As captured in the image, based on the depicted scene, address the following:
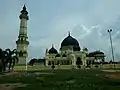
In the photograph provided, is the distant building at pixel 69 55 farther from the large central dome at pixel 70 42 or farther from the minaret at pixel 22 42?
the minaret at pixel 22 42

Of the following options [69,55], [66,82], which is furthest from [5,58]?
[69,55]

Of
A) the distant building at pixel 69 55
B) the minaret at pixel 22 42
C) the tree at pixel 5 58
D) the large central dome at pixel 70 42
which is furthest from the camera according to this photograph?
the large central dome at pixel 70 42

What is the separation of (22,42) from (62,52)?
21.5m

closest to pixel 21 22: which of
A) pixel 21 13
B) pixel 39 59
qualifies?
pixel 21 13

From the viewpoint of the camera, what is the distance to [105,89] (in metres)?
27.2

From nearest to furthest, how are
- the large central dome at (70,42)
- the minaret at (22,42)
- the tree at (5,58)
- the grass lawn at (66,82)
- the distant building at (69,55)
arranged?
the grass lawn at (66,82)
the tree at (5,58)
the minaret at (22,42)
the distant building at (69,55)
the large central dome at (70,42)

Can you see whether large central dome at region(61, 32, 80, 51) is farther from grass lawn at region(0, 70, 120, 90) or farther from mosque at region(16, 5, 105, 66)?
grass lawn at region(0, 70, 120, 90)

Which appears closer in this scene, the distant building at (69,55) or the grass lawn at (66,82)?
the grass lawn at (66,82)

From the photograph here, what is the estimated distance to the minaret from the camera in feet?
329

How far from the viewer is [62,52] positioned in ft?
369

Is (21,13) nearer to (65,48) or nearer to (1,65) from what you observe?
(65,48)

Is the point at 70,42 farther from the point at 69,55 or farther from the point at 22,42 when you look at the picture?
the point at 22,42

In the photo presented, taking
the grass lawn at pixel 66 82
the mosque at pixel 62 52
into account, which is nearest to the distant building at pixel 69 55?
the mosque at pixel 62 52

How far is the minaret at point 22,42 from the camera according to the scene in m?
100
